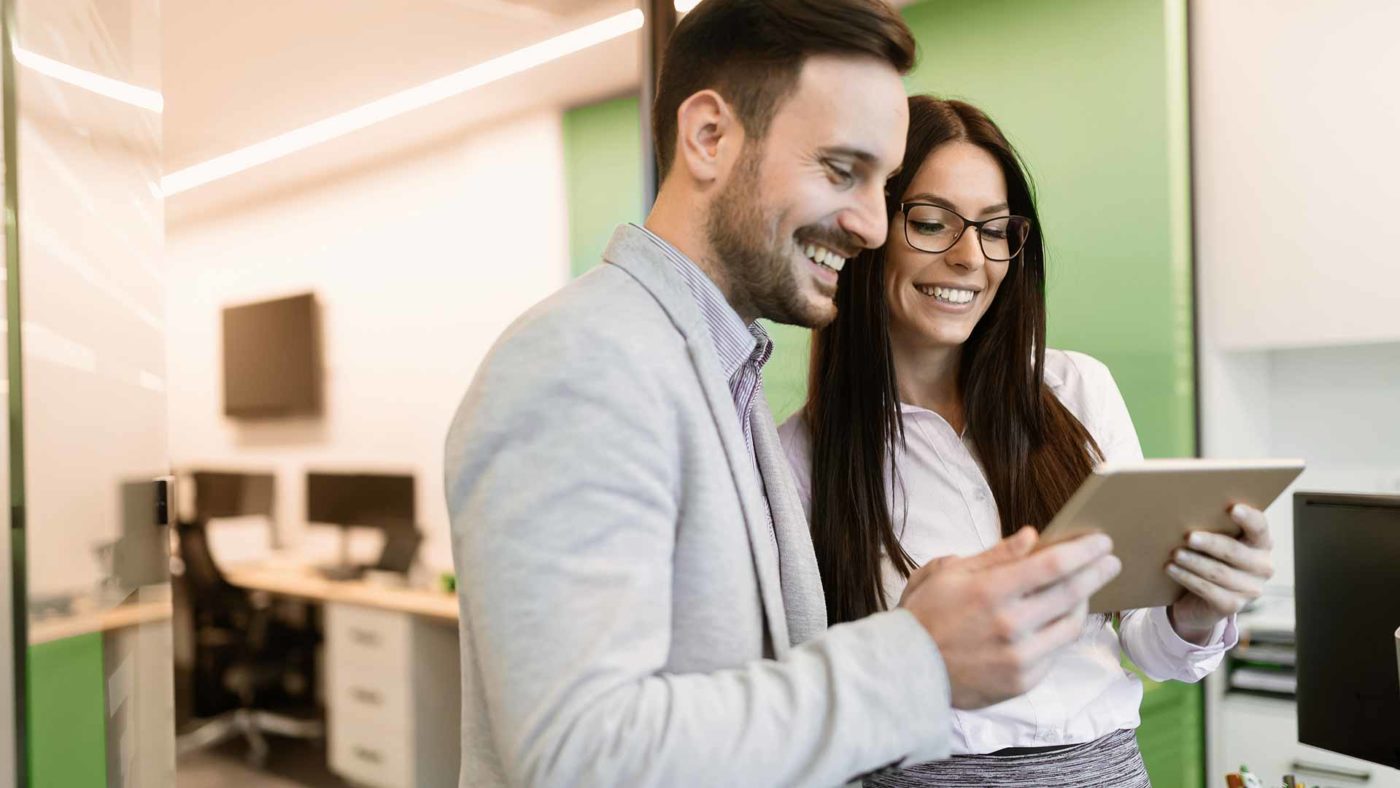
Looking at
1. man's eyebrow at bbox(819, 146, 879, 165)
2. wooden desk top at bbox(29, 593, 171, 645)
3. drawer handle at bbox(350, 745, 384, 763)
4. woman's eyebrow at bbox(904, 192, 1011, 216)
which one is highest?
woman's eyebrow at bbox(904, 192, 1011, 216)

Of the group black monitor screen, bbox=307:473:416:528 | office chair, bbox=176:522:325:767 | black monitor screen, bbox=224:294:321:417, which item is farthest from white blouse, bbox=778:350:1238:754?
office chair, bbox=176:522:325:767

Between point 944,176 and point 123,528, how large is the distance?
3.99 ft

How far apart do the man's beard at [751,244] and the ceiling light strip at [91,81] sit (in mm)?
987

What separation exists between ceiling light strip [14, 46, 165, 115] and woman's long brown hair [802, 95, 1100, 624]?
1.05m

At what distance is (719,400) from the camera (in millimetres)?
832

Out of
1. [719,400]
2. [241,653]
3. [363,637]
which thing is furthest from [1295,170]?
[241,653]

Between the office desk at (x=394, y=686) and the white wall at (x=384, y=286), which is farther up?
the white wall at (x=384, y=286)

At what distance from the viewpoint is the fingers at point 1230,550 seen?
39.8 inches

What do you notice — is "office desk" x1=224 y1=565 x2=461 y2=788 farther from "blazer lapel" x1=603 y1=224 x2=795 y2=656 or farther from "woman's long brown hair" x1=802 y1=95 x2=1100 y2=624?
"blazer lapel" x1=603 y1=224 x2=795 y2=656

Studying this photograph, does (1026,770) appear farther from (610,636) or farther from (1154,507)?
(610,636)

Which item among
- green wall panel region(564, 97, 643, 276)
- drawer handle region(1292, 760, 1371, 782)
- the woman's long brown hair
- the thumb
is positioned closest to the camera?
the thumb

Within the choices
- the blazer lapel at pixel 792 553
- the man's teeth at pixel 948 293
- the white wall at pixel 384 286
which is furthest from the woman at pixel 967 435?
the white wall at pixel 384 286

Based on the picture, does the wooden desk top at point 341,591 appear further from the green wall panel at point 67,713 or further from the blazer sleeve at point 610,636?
the blazer sleeve at point 610,636

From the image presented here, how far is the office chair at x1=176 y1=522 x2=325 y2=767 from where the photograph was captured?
4.39 meters
